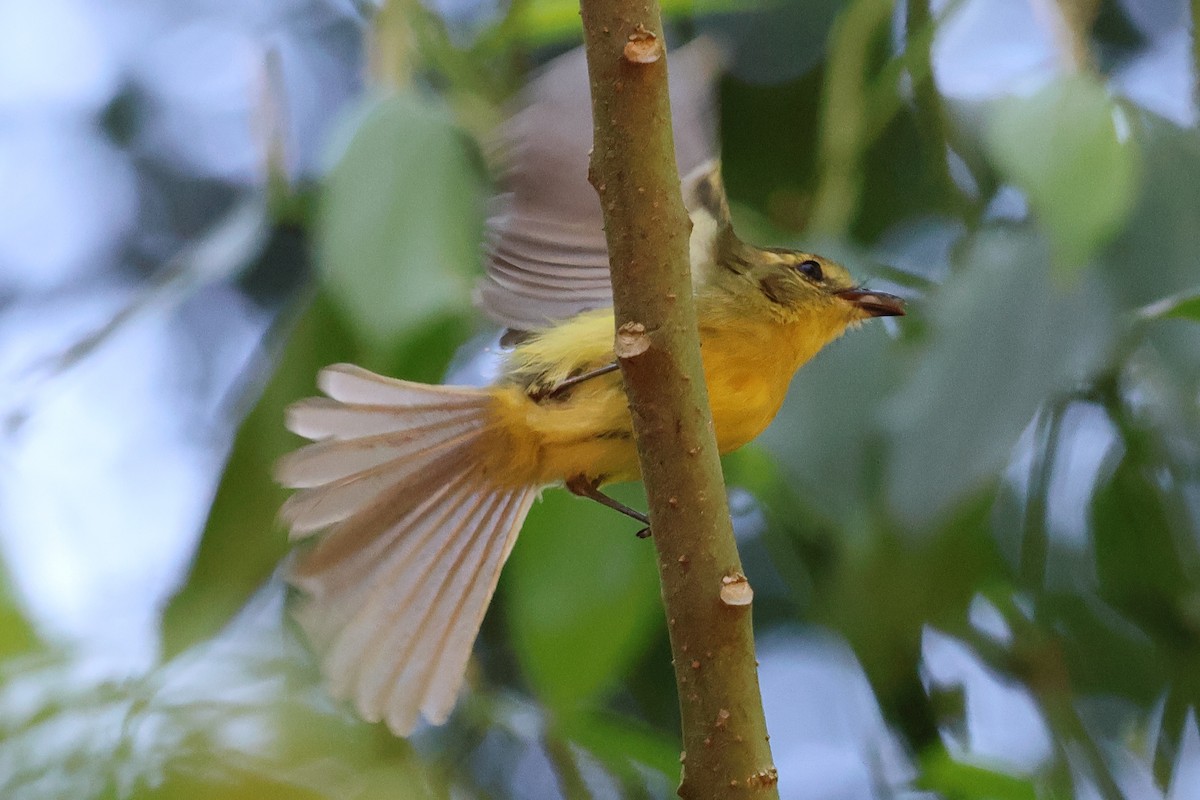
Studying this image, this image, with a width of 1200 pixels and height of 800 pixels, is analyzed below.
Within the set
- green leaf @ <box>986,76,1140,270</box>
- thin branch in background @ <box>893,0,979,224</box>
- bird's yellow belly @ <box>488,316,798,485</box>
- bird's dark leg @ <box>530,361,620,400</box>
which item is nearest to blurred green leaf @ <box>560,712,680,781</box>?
bird's yellow belly @ <box>488,316,798,485</box>

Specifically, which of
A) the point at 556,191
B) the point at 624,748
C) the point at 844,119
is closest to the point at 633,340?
the point at 556,191

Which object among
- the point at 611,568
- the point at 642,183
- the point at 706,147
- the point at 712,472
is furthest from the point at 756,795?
the point at 706,147

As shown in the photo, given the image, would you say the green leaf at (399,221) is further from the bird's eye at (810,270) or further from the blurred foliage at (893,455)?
the bird's eye at (810,270)

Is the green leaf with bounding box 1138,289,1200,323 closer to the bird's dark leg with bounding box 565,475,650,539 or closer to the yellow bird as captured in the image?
the yellow bird

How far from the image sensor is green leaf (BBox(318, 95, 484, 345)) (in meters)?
1.81

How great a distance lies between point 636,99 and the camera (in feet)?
3.80

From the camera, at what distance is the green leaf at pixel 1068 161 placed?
1690 mm

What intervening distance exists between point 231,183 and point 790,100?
172 cm

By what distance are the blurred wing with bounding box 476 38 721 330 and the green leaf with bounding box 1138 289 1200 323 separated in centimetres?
65

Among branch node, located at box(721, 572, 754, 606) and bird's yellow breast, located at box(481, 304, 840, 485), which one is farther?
bird's yellow breast, located at box(481, 304, 840, 485)

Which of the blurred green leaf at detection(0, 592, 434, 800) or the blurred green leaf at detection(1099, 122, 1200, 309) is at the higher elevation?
the blurred green leaf at detection(0, 592, 434, 800)

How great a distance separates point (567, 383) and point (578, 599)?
1.03 feet

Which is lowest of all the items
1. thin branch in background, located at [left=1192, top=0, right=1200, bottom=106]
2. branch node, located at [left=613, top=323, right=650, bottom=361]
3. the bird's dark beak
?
the bird's dark beak

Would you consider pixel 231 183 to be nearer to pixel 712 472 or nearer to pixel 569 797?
pixel 569 797
